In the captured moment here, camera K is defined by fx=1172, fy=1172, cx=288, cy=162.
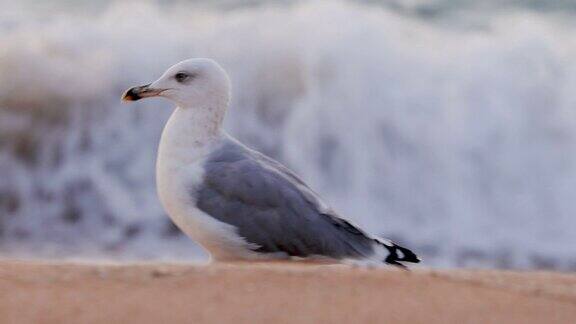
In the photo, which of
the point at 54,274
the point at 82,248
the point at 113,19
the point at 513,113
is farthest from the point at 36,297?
the point at 113,19

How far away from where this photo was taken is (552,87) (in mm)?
8719

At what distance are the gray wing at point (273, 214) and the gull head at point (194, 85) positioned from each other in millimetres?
431

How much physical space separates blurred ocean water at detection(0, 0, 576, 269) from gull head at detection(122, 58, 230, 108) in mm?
2341

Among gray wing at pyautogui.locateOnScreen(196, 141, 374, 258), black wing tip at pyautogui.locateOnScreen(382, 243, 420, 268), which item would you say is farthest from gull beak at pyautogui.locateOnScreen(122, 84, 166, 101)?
black wing tip at pyautogui.locateOnScreen(382, 243, 420, 268)

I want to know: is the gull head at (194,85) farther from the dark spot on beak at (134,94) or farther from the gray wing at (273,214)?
the gray wing at (273,214)

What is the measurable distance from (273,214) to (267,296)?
5.17 feet

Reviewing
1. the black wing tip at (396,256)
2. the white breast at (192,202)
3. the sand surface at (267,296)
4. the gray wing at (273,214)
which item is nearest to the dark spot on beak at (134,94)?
the white breast at (192,202)

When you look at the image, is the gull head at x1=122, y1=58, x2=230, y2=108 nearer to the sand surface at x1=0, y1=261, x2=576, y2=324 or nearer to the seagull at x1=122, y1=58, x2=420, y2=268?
the seagull at x1=122, y1=58, x2=420, y2=268

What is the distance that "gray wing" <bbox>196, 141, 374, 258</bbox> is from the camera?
414cm

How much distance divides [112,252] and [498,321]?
464cm

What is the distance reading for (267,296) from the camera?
8.55ft

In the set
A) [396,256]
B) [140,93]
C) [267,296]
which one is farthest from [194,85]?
[267,296]

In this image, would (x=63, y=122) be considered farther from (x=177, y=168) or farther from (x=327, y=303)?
(x=327, y=303)

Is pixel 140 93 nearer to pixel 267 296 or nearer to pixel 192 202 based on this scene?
pixel 192 202
